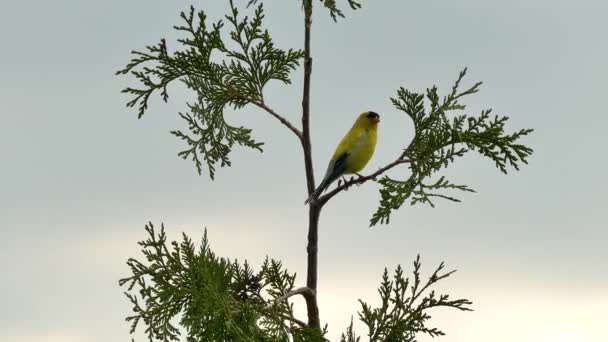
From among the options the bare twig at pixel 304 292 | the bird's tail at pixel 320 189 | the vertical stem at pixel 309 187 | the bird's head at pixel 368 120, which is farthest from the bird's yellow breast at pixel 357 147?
the bare twig at pixel 304 292

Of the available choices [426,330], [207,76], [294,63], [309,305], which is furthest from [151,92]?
[426,330]

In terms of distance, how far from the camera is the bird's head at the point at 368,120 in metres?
11.2

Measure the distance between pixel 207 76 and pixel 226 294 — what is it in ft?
8.40

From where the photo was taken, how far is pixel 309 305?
9680mm

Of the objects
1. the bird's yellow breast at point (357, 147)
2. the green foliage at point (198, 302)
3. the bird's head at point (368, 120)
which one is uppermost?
the bird's head at point (368, 120)

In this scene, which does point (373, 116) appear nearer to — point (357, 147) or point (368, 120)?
point (368, 120)

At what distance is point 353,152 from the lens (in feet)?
34.8

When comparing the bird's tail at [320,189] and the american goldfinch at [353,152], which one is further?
the american goldfinch at [353,152]

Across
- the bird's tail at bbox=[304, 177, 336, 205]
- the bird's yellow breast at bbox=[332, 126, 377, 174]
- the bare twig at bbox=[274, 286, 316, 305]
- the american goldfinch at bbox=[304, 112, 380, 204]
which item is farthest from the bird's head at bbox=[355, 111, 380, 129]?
the bare twig at bbox=[274, 286, 316, 305]

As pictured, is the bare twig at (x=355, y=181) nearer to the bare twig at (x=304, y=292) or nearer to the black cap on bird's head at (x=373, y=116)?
the bare twig at (x=304, y=292)

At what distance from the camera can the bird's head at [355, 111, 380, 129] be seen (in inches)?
442

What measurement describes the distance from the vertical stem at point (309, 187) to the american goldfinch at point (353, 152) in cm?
35

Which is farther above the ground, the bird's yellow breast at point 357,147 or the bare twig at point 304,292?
the bird's yellow breast at point 357,147

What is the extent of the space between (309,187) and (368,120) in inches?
86.6
